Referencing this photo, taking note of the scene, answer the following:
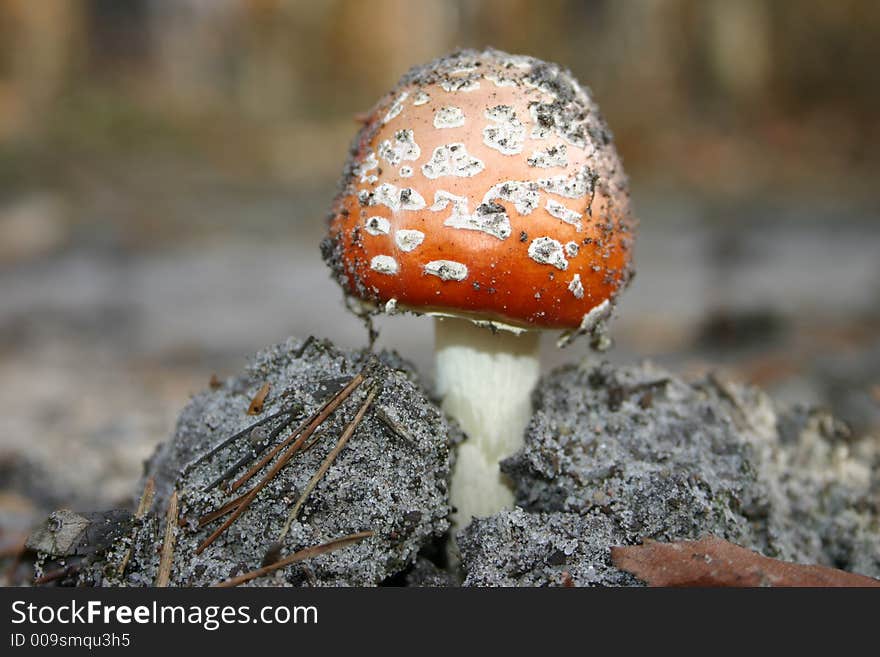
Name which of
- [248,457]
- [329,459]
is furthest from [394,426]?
[248,457]

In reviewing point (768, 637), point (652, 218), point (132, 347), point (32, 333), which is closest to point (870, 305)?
point (652, 218)

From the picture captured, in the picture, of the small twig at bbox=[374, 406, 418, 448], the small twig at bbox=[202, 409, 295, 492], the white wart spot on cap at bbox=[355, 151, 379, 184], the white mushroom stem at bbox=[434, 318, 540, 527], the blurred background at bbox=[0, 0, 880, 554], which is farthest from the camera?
the blurred background at bbox=[0, 0, 880, 554]

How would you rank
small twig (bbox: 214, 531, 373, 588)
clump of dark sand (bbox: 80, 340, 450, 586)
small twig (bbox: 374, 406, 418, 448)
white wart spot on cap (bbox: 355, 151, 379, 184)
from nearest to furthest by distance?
1. small twig (bbox: 214, 531, 373, 588)
2. clump of dark sand (bbox: 80, 340, 450, 586)
3. small twig (bbox: 374, 406, 418, 448)
4. white wart spot on cap (bbox: 355, 151, 379, 184)

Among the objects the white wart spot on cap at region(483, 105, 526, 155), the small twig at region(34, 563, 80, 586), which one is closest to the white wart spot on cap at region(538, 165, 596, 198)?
the white wart spot on cap at region(483, 105, 526, 155)

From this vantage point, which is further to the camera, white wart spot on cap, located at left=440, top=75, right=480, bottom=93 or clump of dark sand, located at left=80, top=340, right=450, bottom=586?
white wart spot on cap, located at left=440, top=75, right=480, bottom=93

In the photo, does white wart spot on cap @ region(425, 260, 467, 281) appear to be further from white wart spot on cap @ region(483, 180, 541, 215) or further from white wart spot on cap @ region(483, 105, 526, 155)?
white wart spot on cap @ region(483, 105, 526, 155)

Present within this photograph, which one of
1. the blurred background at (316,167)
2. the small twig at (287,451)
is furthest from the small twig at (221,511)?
the blurred background at (316,167)

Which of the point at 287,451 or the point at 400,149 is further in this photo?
the point at 400,149

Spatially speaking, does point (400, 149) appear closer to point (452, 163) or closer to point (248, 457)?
point (452, 163)
